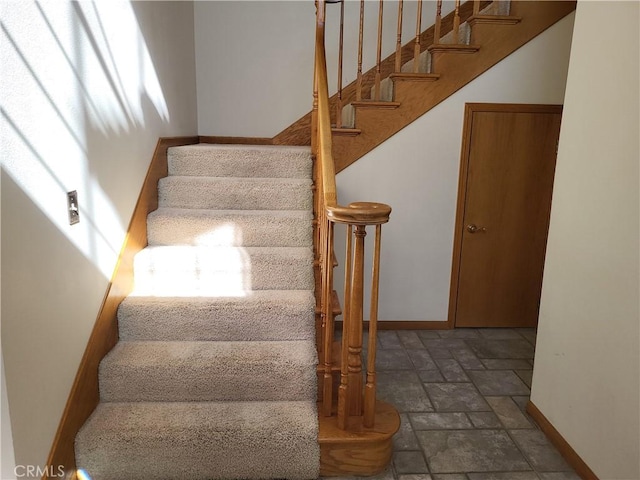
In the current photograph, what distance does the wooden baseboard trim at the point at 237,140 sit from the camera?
173 inches

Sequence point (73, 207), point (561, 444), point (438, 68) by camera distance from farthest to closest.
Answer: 1. point (438, 68)
2. point (561, 444)
3. point (73, 207)

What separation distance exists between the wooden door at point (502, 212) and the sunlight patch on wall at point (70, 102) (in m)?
2.36

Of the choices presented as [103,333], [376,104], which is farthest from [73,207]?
[376,104]

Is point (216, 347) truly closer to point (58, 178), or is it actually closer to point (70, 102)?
point (58, 178)

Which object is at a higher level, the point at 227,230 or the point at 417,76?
the point at 417,76

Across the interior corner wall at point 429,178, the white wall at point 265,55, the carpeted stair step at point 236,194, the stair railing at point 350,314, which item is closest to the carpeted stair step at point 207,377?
the stair railing at point 350,314

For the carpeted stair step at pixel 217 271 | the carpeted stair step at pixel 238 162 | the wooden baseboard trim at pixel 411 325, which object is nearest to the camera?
the carpeted stair step at pixel 217 271

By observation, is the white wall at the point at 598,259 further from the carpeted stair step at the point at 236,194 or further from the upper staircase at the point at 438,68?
the carpeted stair step at the point at 236,194

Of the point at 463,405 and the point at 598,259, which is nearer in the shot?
the point at 598,259

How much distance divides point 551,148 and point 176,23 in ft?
9.69

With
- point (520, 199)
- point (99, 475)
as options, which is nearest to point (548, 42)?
point (520, 199)

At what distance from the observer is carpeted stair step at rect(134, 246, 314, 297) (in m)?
2.65

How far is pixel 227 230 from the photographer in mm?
2838

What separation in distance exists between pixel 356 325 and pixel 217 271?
996 mm
